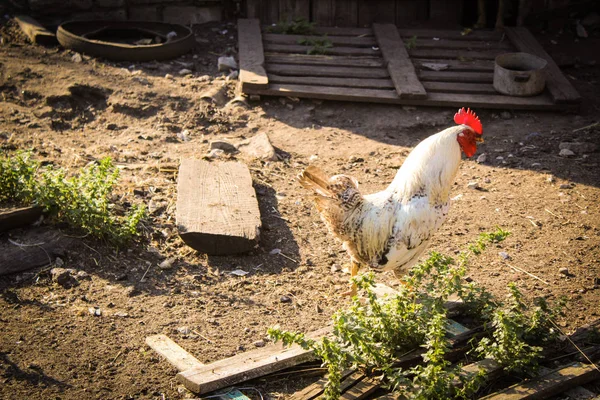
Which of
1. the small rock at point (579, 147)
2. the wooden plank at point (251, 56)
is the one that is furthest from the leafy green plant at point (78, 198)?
the small rock at point (579, 147)

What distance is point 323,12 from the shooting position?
340 inches

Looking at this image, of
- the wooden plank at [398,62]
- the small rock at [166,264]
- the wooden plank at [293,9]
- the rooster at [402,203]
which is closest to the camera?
the rooster at [402,203]

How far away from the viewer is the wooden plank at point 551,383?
11.4 ft

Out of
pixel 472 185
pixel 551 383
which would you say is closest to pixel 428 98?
pixel 472 185

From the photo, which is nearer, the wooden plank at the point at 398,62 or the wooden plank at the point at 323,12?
the wooden plank at the point at 398,62

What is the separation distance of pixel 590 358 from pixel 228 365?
2057 mm

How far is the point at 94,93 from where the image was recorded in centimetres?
692

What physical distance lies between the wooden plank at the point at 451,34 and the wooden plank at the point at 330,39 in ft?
1.71

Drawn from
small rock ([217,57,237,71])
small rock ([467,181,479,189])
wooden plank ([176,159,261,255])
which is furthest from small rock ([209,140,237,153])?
small rock ([467,181,479,189])

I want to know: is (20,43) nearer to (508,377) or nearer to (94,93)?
(94,93)

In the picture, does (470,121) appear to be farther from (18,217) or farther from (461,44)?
(461,44)

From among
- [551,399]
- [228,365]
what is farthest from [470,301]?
[228,365]

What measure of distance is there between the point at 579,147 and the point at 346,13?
361cm

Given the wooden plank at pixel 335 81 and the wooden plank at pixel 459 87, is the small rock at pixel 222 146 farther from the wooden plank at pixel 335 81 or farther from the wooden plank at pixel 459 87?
the wooden plank at pixel 459 87
